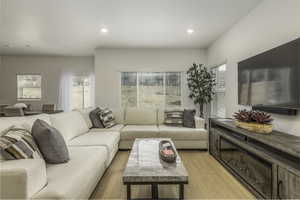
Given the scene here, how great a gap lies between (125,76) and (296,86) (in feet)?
15.5

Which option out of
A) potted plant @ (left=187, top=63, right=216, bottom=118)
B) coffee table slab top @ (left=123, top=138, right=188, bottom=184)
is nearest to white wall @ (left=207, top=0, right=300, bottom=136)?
potted plant @ (left=187, top=63, right=216, bottom=118)

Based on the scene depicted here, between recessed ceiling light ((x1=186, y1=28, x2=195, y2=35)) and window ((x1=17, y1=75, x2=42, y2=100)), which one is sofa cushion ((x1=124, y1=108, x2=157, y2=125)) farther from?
window ((x1=17, y1=75, x2=42, y2=100))

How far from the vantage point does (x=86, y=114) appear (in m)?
4.16

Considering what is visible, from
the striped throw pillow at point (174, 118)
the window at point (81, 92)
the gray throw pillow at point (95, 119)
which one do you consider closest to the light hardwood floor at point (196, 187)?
the gray throw pillow at point (95, 119)

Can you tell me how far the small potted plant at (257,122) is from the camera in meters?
2.43

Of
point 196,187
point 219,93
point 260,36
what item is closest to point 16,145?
point 196,187

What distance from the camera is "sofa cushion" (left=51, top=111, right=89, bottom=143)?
2.91 m

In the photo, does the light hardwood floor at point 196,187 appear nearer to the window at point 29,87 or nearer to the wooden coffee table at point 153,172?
the wooden coffee table at point 153,172

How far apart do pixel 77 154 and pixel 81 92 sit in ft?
19.0

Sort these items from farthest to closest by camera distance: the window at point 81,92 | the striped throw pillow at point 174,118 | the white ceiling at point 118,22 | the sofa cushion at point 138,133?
the window at point 81,92
the striped throw pillow at point 174,118
the sofa cushion at point 138,133
the white ceiling at point 118,22

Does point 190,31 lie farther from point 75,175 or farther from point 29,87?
point 29,87

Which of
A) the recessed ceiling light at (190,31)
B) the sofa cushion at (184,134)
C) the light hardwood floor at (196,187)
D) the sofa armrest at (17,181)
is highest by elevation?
the recessed ceiling light at (190,31)

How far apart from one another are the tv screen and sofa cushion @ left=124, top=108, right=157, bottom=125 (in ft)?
6.86

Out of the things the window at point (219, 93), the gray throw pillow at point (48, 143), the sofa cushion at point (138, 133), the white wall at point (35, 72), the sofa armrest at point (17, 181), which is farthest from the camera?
the white wall at point (35, 72)
